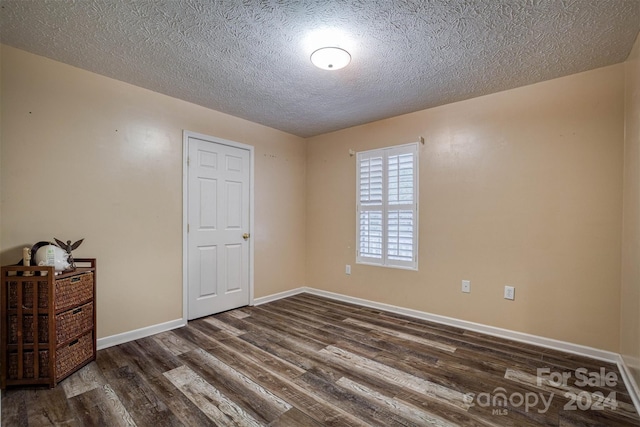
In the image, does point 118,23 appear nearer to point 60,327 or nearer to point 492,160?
point 60,327

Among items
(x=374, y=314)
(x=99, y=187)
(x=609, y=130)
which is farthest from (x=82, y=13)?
(x=609, y=130)

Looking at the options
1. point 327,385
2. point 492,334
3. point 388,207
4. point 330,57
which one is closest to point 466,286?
point 492,334

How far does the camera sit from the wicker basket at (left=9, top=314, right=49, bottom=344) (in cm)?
197

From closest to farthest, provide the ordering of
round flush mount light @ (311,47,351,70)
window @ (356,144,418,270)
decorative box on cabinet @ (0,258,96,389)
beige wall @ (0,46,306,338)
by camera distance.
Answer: decorative box on cabinet @ (0,258,96,389) < round flush mount light @ (311,47,351,70) < beige wall @ (0,46,306,338) < window @ (356,144,418,270)

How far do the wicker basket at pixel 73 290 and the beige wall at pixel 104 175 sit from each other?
32 cm

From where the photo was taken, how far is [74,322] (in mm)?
2158

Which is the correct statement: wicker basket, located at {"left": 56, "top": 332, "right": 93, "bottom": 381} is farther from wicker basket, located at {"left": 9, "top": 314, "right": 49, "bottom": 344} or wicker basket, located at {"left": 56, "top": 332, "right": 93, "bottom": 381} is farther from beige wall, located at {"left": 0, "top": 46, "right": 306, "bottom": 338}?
beige wall, located at {"left": 0, "top": 46, "right": 306, "bottom": 338}

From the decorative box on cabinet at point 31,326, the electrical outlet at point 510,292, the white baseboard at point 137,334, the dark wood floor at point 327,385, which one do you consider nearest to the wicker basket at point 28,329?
the decorative box on cabinet at point 31,326

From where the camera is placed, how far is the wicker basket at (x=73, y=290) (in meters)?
2.05

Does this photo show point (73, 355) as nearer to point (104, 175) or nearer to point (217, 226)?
point (104, 175)

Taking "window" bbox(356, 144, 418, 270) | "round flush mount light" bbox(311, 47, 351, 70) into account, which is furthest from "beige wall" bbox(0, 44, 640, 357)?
"round flush mount light" bbox(311, 47, 351, 70)

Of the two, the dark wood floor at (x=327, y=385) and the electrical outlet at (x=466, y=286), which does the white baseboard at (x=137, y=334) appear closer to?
the dark wood floor at (x=327, y=385)

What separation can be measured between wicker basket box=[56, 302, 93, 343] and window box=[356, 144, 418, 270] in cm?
284

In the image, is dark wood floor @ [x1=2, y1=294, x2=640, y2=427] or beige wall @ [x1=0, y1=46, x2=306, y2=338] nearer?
dark wood floor @ [x1=2, y1=294, x2=640, y2=427]
